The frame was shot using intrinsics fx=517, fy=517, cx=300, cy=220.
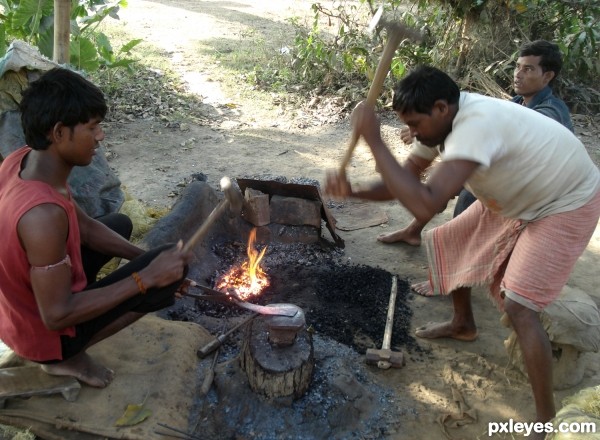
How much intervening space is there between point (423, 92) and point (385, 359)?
5.51ft

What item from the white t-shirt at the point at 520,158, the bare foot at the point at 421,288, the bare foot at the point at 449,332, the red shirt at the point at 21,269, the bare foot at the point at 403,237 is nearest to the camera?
the red shirt at the point at 21,269

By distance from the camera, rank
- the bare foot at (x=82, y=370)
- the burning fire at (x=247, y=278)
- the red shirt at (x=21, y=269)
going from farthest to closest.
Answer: the burning fire at (x=247, y=278) → the bare foot at (x=82, y=370) → the red shirt at (x=21, y=269)

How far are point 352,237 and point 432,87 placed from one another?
2.57 metres

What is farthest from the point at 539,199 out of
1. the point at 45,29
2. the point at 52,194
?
the point at 45,29

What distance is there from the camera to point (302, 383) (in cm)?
279

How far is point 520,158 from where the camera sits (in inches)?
96.3

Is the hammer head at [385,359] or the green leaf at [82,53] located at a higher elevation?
the green leaf at [82,53]

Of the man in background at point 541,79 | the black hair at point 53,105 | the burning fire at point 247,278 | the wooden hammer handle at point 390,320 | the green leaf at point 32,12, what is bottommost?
the burning fire at point 247,278

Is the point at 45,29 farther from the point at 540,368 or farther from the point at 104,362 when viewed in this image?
the point at 540,368

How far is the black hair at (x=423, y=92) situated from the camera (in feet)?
7.61

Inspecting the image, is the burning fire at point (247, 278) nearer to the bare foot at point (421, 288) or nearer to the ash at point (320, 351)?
the ash at point (320, 351)

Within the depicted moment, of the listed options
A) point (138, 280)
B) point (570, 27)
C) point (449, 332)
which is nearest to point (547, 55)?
point (449, 332)

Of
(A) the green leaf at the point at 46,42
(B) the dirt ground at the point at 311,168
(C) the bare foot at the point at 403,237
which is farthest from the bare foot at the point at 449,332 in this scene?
(A) the green leaf at the point at 46,42

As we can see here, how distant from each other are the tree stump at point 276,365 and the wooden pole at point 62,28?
3.55 m
